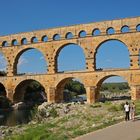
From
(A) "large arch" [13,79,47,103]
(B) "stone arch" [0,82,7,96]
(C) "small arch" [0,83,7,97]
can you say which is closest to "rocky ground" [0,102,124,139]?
(A) "large arch" [13,79,47,103]

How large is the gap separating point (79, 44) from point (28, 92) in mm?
21461

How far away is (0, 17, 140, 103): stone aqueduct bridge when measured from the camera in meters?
Result: 43.8

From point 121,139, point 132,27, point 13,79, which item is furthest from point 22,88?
point 121,139

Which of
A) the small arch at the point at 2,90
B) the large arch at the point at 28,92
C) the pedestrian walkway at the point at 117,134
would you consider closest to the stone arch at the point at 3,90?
the small arch at the point at 2,90

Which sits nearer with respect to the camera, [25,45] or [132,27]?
[132,27]

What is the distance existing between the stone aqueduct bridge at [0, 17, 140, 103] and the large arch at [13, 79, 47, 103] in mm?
350

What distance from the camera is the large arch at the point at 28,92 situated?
54.0 metres

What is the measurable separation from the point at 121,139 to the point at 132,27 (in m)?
32.0

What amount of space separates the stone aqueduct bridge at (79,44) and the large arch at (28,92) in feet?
1.15

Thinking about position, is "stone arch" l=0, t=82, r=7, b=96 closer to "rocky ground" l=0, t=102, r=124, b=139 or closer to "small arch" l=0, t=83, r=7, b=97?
"small arch" l=0, t=83, r=7, b=97

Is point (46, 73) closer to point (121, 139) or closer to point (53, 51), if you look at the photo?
point (53, 51)

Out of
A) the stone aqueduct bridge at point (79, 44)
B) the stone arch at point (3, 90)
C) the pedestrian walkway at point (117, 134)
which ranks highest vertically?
the stone aqueduct bridge at point (79, 44)

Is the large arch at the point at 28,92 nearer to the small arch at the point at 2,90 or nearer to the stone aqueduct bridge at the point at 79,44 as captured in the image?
the stone aqueduct bridge at the point at 79,44

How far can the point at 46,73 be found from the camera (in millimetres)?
49844
